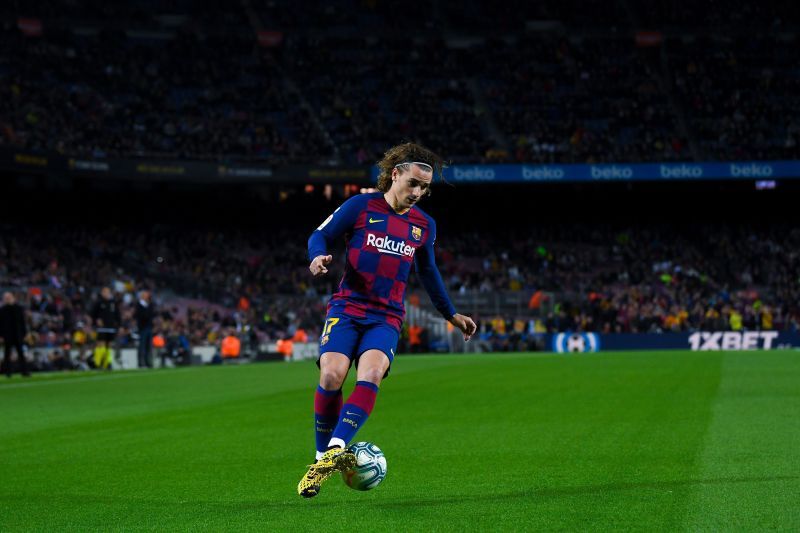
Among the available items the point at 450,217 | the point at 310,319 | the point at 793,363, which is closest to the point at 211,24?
the point at 450,217

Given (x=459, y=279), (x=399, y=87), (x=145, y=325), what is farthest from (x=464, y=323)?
(x=399, y=87)

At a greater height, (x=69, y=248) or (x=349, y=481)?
(x=69, y=248)

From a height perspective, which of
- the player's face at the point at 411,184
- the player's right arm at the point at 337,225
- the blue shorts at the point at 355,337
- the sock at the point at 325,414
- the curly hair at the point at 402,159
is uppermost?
the curly hair at the point at 402,159

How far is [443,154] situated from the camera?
51156 mm

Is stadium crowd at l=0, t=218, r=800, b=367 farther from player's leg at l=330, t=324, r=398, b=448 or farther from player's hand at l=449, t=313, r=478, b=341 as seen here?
player's leg at l=330, t=324, r=398, b=448

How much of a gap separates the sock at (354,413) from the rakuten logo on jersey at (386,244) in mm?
955

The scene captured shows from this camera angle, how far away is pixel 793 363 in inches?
973

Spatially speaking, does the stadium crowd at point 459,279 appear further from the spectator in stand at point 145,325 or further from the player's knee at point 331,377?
the player's knee at point 331,377

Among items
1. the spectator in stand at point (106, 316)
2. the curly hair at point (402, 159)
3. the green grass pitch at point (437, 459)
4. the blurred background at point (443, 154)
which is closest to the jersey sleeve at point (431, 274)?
the curly hair at point (402, 159)

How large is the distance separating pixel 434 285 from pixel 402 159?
3.46ft

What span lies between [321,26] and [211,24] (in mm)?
5897

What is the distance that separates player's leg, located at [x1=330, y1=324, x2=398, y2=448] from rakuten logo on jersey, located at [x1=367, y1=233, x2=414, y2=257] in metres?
0.52

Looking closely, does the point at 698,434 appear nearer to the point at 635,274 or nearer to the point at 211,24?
the point at 635,274

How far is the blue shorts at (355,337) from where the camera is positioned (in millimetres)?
7270
